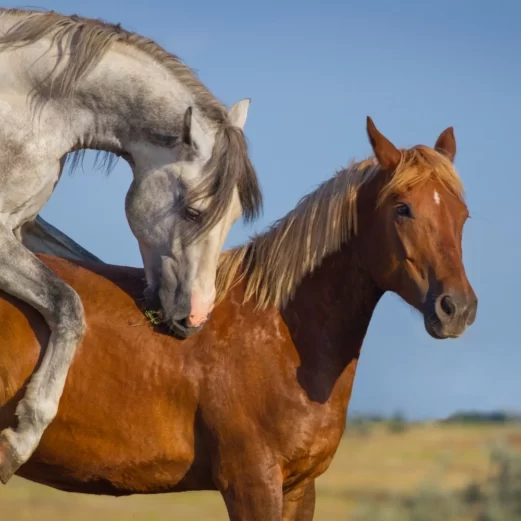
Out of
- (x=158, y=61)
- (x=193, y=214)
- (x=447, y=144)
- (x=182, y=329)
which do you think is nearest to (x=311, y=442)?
(x=182, y=329)

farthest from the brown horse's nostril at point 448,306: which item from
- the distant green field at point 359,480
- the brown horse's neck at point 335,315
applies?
the distant green field at point 359,480

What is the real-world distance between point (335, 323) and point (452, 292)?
77 centimetres

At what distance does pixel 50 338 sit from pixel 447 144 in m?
2.21

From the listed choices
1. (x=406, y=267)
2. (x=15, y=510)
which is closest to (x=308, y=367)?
(x=406, y=267)

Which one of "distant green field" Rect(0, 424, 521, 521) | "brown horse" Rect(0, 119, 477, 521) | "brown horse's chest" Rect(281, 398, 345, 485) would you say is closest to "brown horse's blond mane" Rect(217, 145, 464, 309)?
"brown horse" Rect(0, 119, 477, 521)

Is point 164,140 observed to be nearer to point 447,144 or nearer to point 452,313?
point 447,144

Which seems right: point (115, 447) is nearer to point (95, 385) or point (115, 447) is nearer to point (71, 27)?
point (95, 385)

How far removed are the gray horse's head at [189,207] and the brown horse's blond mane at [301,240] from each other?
20 cm

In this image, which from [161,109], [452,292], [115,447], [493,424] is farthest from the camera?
[493,424]

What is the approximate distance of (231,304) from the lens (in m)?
5.38

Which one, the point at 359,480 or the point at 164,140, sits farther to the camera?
the point at 359,480

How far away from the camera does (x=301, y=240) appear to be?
5.36 m

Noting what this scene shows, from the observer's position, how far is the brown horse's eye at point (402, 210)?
4950 millimetres

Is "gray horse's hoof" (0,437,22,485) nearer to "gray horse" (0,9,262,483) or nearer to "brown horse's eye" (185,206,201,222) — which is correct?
"gray horse" (0,9,262,483)
